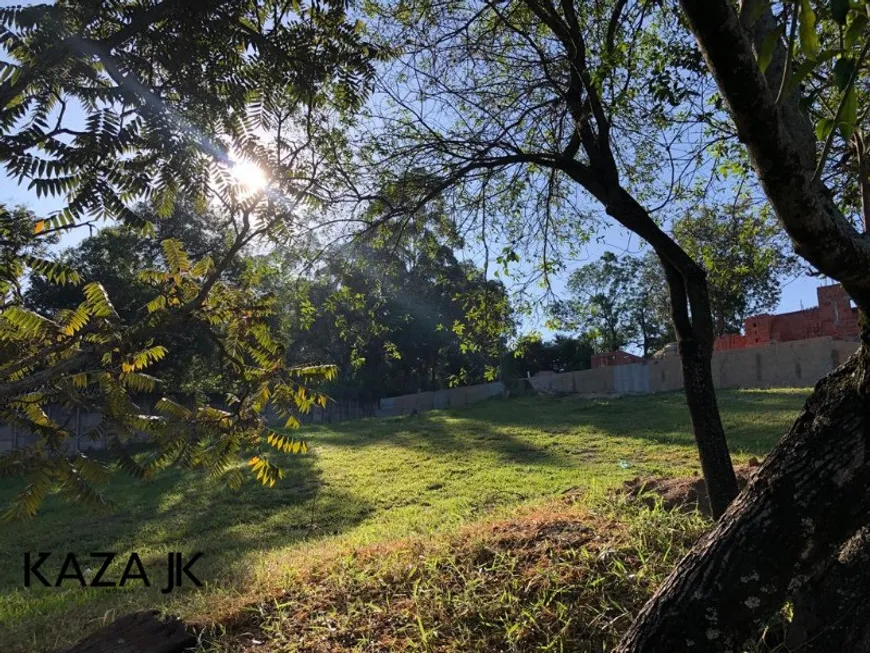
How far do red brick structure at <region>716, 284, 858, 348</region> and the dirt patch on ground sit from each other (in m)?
12.4

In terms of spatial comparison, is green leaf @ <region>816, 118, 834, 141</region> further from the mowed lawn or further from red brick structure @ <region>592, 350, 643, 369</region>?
red brick structure @ <region>592, 350, 643, 369</region>

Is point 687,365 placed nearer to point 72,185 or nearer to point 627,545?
point 627,545

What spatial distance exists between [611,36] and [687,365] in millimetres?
2540

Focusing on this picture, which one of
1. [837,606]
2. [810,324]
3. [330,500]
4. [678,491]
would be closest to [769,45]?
[837,606]

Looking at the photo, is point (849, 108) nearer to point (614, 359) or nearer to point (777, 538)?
point (777, 538)

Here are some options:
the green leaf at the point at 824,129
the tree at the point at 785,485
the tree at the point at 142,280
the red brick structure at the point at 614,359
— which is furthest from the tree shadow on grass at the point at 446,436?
the green leaf at the point at 824,129

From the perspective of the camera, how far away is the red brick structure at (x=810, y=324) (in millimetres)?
16547

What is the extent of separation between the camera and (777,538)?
83.5 inches

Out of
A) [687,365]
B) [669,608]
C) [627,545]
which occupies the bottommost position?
[627,545]

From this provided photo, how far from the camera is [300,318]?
19.7ft

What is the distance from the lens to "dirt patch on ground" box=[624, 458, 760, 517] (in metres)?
4.88

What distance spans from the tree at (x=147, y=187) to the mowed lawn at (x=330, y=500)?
1.86 meters

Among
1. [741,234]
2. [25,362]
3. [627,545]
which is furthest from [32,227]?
[741,234]

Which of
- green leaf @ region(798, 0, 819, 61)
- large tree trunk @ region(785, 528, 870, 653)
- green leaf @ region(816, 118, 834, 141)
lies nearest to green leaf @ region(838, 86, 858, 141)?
green leaf @ region(816, 118, 834, 141)
